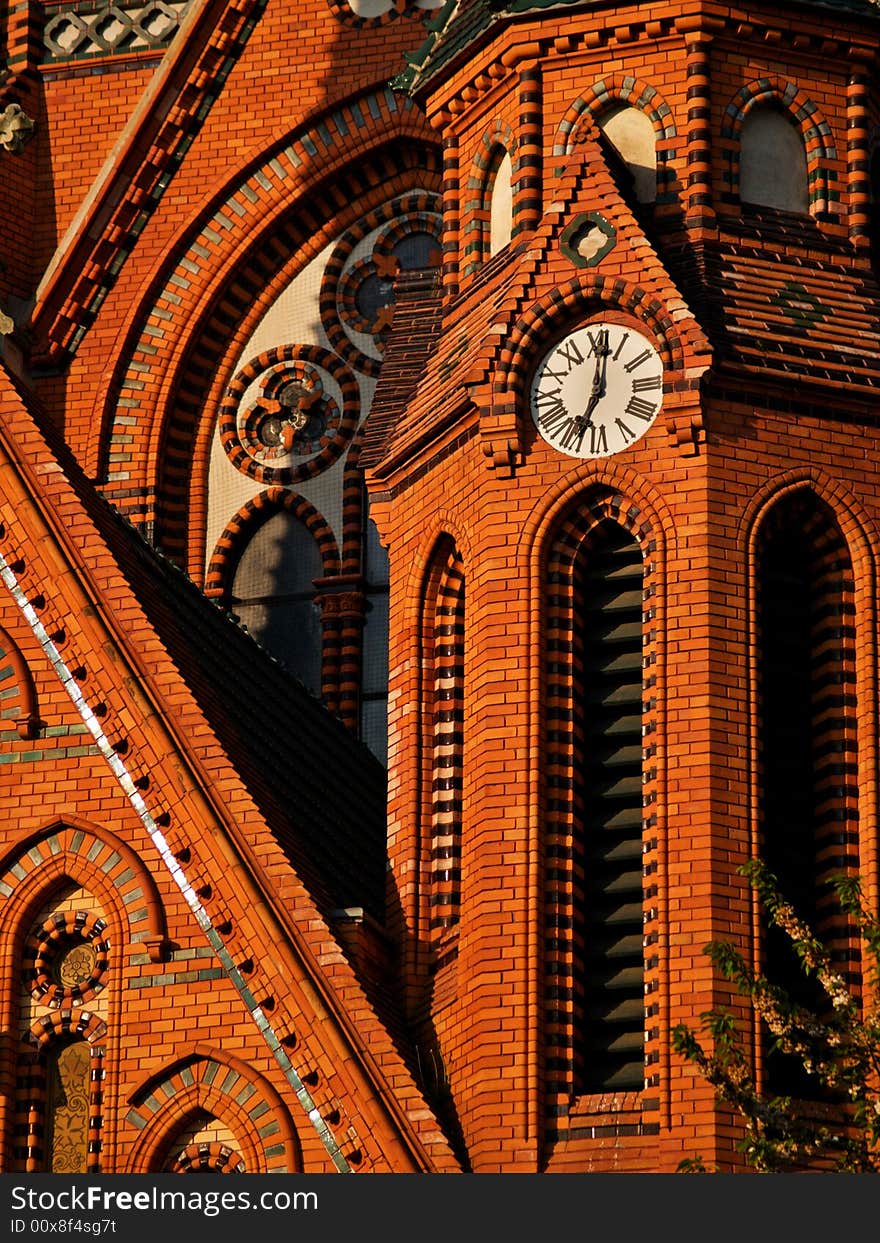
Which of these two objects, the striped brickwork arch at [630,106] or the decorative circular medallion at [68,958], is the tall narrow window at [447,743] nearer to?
the decorative circular medallion at [68,958]

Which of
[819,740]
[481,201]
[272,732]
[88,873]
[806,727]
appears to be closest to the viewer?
[88,873]

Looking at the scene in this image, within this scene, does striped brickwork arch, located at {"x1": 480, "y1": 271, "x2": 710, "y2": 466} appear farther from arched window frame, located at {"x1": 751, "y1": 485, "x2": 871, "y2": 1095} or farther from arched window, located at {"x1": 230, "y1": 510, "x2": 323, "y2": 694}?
arched window, located at {"x1": 230, "y1": 510, "x2": 323, "y2": 694}

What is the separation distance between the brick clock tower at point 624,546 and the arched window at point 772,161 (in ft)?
0.09

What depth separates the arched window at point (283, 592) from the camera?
3666 centimetres

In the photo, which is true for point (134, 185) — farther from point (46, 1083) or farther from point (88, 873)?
point (46, 1083)

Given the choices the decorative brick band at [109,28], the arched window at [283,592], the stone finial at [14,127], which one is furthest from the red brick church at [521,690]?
the decorative brick band at [109,28]

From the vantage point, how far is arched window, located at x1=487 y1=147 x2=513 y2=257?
108 ft

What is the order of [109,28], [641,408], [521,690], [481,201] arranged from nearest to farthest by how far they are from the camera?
[521,690], [641,408], [481,201], [109,28]

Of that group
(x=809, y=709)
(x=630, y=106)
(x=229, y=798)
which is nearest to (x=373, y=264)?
(x=630, y=106)

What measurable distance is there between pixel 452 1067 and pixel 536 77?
23.8ft

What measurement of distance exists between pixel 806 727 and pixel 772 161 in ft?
14.0

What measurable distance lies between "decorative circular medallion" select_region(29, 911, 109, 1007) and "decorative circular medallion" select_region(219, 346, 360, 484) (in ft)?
26.3

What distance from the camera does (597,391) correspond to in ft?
102

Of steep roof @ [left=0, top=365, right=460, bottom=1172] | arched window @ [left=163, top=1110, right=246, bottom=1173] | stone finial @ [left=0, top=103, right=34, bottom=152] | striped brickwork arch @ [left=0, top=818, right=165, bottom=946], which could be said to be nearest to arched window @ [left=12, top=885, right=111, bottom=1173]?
striped brickwork arch @ [left=0, top=818, right=165, bottom=946]
